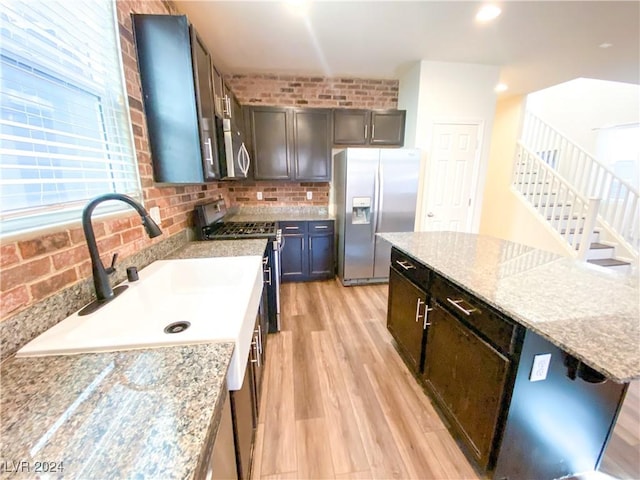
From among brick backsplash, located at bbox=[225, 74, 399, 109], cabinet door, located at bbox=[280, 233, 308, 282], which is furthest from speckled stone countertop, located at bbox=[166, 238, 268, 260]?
brick backsplash, located at bbox=[225, 74, 399, 109]

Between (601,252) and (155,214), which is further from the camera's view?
(601,252)

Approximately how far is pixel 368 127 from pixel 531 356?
318cm

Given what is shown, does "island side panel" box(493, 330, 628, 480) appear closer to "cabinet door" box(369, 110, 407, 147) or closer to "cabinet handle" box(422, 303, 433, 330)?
"cabinet handle" box(422, 303, 433, 330)

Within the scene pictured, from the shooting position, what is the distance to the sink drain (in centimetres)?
96

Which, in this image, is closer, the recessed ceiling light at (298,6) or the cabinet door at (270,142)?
the recessed ceiling light at (298,6)

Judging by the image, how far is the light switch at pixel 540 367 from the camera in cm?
102

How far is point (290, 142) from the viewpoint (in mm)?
3352

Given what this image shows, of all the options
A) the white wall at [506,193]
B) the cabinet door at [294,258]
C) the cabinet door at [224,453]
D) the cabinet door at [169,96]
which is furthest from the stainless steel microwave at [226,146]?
the white wall at [506,193]

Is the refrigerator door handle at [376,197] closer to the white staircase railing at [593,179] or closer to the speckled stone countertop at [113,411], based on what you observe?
the speckled stone countertop at [113,411]

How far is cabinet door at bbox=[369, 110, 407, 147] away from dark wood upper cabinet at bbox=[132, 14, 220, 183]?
233cm

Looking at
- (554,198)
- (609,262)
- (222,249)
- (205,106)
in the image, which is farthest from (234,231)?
(609,262)

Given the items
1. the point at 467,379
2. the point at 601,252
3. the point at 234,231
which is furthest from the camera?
the point at 601,252

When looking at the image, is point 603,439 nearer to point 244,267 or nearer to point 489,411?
point 489,411

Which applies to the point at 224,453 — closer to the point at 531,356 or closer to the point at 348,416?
the point at 348,416
